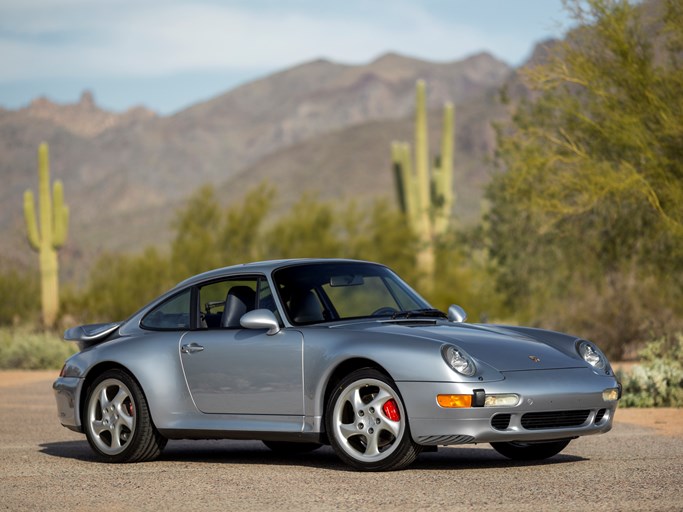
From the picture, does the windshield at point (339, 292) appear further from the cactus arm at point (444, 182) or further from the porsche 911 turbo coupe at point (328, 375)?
the cactus arm at point (444, 182)

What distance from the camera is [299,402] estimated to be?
9.05 metres

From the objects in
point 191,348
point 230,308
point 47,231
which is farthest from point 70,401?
point 47,231

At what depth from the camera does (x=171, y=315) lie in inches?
401

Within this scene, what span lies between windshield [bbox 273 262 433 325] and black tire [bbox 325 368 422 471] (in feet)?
2.56

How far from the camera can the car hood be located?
866 centimetres

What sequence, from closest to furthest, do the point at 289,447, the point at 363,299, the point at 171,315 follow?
1. the point at 363,299
2. the point at 171,315
3. the point at 289,447

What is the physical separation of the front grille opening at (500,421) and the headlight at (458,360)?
330 millimetres

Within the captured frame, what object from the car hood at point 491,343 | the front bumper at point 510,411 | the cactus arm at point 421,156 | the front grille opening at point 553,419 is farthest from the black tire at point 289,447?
the cactus arm at point 421,156

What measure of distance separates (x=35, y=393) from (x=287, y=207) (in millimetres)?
91909

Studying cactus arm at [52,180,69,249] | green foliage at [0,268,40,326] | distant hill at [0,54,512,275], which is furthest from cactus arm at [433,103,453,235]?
distant hill at [0,54,512,275]

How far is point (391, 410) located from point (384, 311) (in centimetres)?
135

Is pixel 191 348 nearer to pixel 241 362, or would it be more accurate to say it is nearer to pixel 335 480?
pixel 241 362

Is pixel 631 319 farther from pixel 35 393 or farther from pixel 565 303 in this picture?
pixel 35 393

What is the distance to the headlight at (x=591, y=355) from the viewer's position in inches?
367
